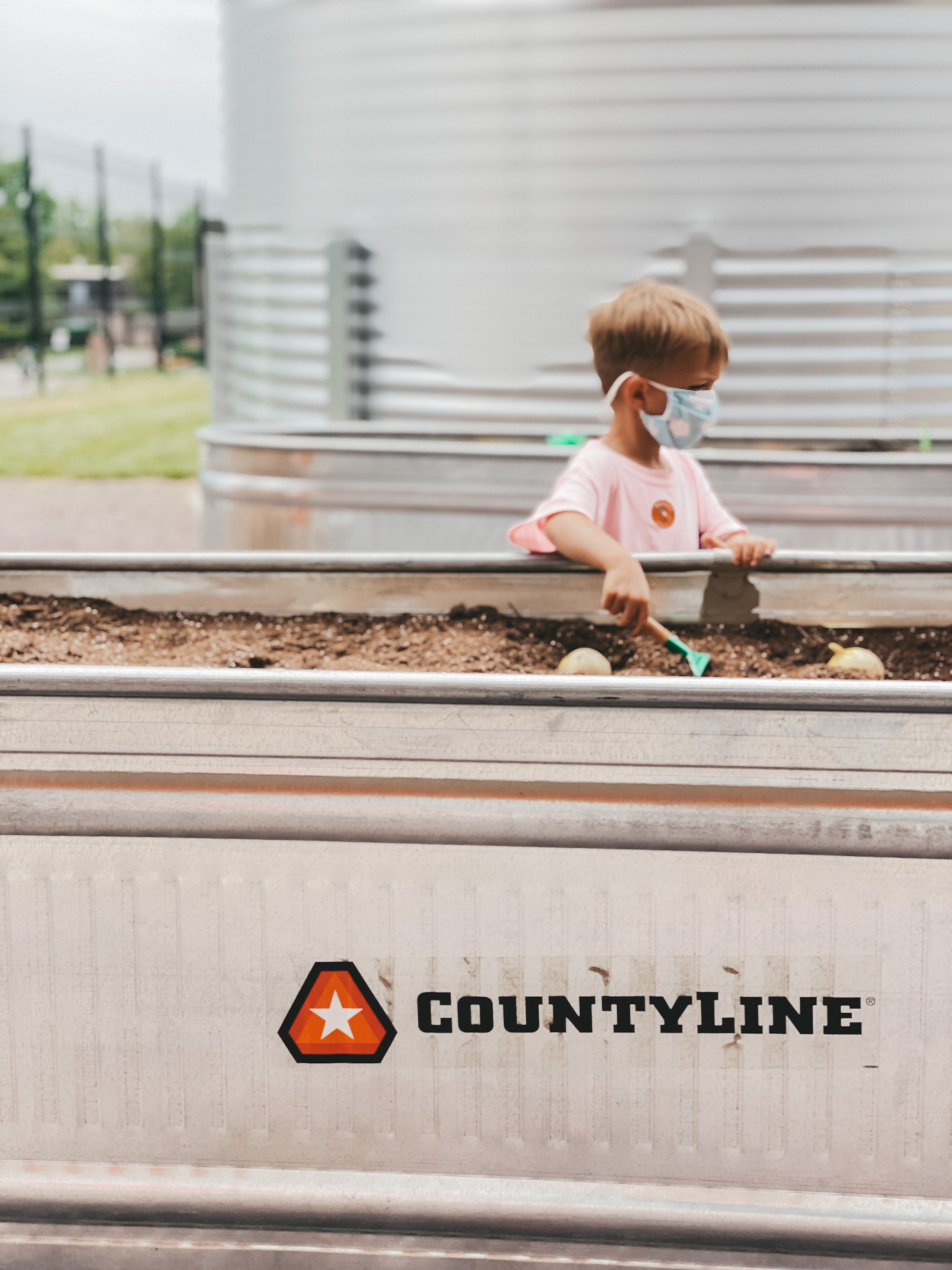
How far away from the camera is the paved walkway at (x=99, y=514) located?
8.72m

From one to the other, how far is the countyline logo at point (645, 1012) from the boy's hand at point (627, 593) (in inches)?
27.8

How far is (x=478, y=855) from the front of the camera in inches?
53.7

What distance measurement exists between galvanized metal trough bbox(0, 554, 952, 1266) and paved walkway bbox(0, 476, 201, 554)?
6.25 metres

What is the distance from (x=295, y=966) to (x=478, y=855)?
0.74 feet

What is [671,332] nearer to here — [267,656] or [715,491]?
[267,656]

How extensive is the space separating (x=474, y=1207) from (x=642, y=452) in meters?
1.37

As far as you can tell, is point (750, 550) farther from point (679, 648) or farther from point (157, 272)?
point (157, 272)

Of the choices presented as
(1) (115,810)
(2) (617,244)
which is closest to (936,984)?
(1) (115,810)

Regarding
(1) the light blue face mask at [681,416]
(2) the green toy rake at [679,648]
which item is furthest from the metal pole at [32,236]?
(2) the green toy rake at [679,648]

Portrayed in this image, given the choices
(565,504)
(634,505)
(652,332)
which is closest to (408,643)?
(565,504)

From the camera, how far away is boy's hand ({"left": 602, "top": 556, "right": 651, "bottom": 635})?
6.39 ft

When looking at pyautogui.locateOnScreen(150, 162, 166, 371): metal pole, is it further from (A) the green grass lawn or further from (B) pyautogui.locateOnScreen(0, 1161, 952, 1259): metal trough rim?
(B) pyautogui.locateOnScreen(0, 1161, 952, 1259): metal trough rim

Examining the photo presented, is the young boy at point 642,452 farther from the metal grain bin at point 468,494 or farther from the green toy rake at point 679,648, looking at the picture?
the metal grain bin at point 468,494

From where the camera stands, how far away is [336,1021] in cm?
140
